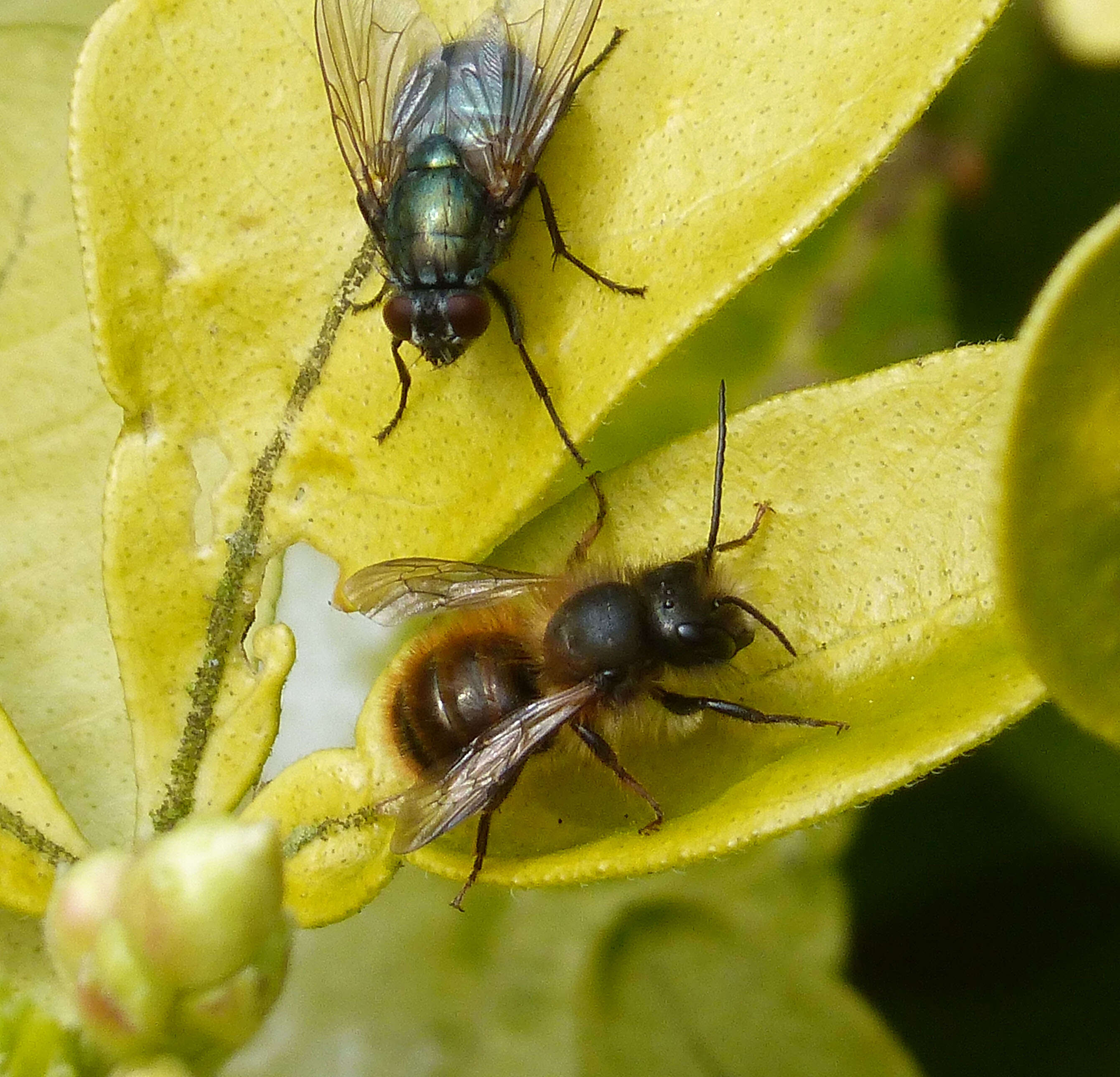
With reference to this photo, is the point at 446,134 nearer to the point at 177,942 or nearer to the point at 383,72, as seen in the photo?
the point at 383,72

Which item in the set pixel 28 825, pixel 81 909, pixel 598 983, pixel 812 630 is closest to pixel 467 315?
pixel 812 630

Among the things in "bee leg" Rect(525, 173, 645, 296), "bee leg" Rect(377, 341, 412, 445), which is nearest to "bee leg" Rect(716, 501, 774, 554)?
"bee leg" Rect(525, 173, 645, 296)

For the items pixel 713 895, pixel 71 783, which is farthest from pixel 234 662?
pixel 713 895

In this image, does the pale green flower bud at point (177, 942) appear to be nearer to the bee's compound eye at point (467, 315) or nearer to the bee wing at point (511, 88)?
the bee's compound eye at point (467, 315)

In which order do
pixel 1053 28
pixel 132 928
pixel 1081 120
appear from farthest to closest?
pixel 1081 120
pixel 1053 28
pixel 132 928

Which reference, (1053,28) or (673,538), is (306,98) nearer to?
(673,538)
